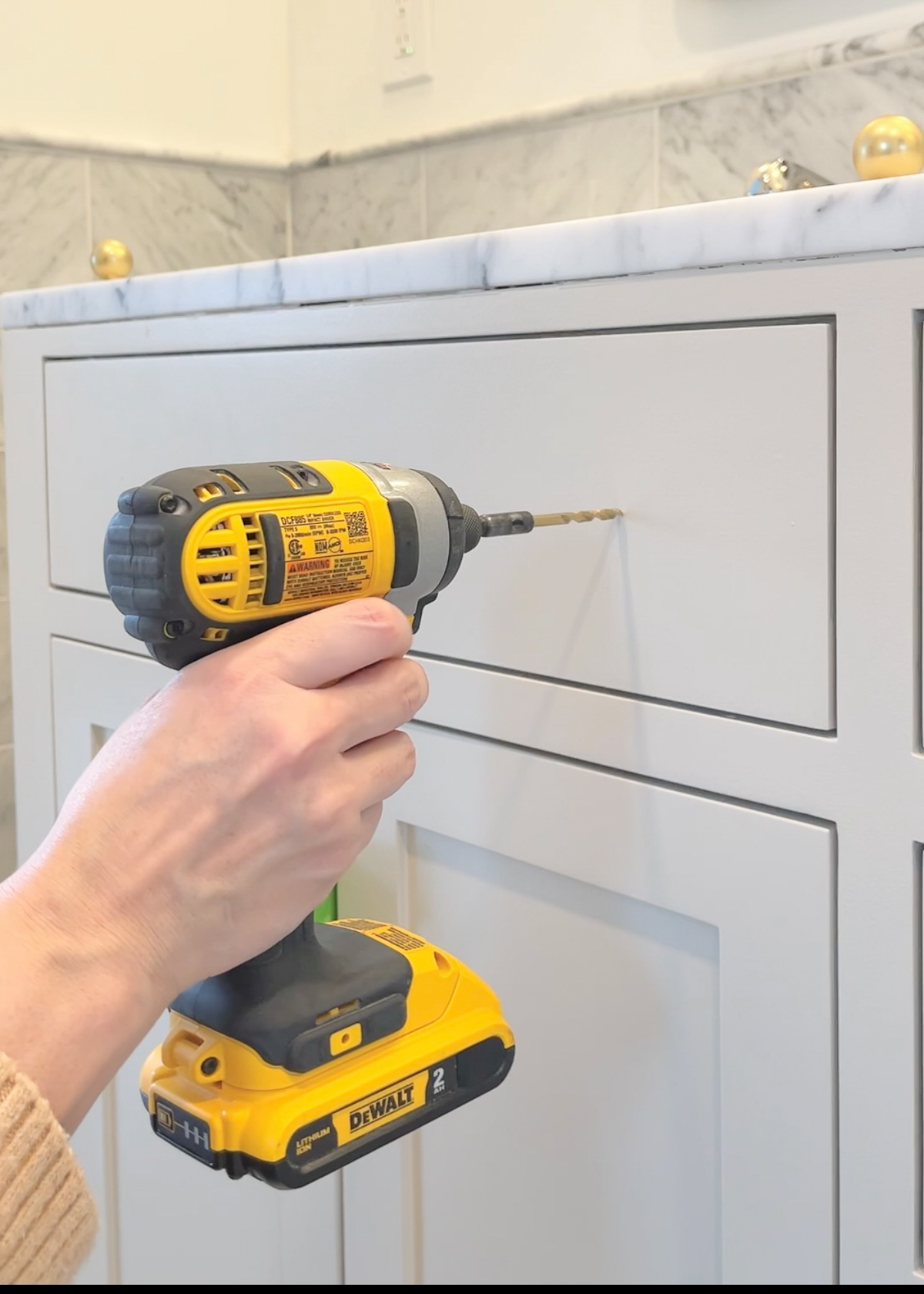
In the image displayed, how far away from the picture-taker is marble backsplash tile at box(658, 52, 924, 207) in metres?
0.87

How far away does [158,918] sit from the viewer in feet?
1.55

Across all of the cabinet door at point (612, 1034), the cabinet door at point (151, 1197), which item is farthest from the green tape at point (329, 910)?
the cabinet door at point (151, 1197)

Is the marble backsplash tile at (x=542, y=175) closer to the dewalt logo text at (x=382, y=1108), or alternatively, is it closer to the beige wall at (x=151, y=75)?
the beige wall at (x=151, y=75)

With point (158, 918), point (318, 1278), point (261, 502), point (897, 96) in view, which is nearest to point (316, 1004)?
point (158, 918)

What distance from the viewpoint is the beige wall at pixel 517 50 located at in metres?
0.93

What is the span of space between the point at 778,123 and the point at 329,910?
64cm

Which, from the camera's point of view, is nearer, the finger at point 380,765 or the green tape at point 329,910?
the finger at point 380,765

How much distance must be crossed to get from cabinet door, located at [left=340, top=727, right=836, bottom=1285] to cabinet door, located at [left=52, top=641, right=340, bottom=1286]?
0.14 ft

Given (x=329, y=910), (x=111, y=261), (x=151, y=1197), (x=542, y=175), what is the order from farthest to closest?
(x=542, y=175) → (x=111, y=261) → (x=151, y=1197) → (x=329, y=910)

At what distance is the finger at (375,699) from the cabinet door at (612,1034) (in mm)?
124

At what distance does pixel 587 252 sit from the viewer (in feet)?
1.82

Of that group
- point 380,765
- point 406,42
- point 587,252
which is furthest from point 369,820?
point 406,42

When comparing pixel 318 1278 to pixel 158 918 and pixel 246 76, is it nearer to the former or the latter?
pixel 158 918

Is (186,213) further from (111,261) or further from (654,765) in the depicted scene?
(654,765)
